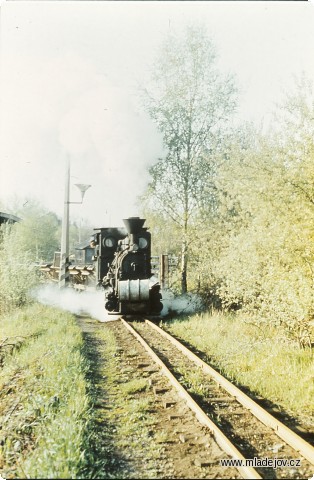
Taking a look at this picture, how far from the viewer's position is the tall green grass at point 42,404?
3548 millimetres

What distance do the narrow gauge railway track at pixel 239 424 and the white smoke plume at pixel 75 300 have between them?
7.69m

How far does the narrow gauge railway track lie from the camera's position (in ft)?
12.4

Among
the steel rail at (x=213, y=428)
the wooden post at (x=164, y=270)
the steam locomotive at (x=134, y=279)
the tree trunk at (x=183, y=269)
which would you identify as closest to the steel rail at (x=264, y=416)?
the steel rail at (x=213, y=428)

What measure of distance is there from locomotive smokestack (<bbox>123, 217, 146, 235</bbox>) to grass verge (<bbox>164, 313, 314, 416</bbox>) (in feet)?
11.9

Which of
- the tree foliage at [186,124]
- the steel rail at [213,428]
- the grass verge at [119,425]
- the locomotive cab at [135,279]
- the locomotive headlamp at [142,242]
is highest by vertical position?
the tree foliage at [186,124]

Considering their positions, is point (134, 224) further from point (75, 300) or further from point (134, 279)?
point (75, 300)

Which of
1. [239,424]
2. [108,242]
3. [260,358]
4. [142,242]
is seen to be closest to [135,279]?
[142,242]

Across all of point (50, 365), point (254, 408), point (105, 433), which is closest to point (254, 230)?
point (254, 408)

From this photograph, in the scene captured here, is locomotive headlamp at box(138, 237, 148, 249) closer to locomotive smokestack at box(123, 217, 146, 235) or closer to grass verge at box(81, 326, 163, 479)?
locomotive smokestack at box(123, 217, 146, 235)

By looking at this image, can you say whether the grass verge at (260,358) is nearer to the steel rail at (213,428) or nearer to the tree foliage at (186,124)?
the steel rail at (213,428)

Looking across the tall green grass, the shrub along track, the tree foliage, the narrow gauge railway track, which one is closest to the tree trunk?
the tree foliage

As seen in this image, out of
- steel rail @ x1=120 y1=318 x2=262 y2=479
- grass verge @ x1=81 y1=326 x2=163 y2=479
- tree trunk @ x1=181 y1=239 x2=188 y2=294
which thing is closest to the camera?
steel rail @ x1=120 y1=318 x2=262 y2=479

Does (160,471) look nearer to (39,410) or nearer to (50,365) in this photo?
(39,410)

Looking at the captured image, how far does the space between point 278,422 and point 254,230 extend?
4718mm
